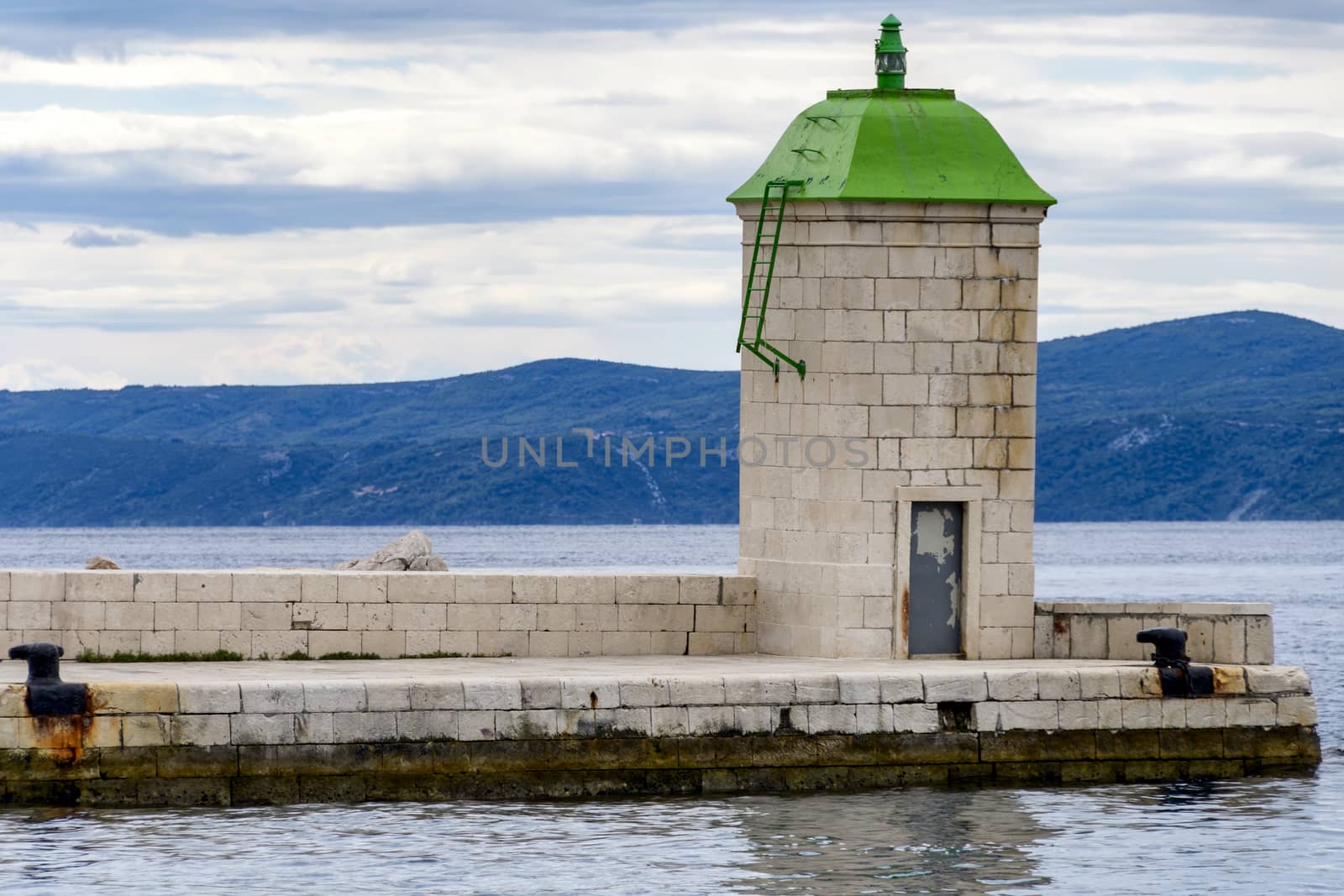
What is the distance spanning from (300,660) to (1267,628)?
28.0 feet

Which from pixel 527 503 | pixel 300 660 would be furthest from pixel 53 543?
pixel 300 660

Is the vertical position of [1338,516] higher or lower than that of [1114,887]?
higher

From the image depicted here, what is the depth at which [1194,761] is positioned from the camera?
62.8 feet

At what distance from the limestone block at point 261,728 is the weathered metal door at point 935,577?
5.85 m

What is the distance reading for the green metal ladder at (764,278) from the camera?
66.5ft

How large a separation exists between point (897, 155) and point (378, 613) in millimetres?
6051

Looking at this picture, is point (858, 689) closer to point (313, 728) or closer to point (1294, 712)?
point (1294, 712)

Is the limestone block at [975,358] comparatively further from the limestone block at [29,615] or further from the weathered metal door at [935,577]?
the limestone block at [29,615]

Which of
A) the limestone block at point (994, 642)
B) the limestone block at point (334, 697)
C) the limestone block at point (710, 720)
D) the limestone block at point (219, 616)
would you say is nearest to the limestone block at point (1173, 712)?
the limestone block at point (994, 642)

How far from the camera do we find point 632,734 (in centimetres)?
1786

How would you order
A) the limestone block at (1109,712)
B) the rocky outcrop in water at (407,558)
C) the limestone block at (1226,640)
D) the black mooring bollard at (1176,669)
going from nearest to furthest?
1. the limestone block at (1109,712)
2. the black mooring bollard at (1176,669)
3. the limestone block at (1226,640)
4. the rocky outcrop in water at (407,558)

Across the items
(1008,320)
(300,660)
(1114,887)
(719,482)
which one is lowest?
(1114,887)

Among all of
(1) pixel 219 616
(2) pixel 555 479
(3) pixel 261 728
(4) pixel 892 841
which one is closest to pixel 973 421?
(4) pixel 892 841

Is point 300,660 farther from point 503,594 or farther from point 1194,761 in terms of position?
point 1194,761
